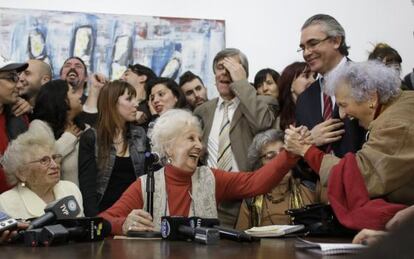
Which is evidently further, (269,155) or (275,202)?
(269,155)

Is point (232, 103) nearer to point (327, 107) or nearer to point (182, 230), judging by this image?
point (327, 107)

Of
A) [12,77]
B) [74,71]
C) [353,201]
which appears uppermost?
[74,71]

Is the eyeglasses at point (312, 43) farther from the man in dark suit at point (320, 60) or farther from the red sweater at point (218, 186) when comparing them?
the red sweater at point (218, 186)

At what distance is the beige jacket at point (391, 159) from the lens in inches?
78.5


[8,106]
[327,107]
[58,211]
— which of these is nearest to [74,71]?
[8,106]

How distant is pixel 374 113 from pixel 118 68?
2.56 meters

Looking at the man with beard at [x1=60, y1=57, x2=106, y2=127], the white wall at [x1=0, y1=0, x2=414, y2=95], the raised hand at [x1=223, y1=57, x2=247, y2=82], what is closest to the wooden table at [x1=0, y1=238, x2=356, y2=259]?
the raised hand at [x1=223, y1=57, x2=247, y2=82]

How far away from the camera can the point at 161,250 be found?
1655 millimetres

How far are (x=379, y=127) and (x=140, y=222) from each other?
37.5 inches

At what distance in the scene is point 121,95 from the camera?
3.24 m

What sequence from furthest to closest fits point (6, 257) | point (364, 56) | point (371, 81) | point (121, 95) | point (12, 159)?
point (364, 56), point (121, 95), point (12, 159), point (371, 81), point (6, 257)

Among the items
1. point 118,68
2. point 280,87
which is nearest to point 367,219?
point 280,87

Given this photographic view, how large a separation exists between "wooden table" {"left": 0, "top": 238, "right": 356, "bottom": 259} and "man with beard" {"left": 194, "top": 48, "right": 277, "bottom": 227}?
1.19m

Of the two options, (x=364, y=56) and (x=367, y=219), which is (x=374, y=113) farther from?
(x=364, y=56)
